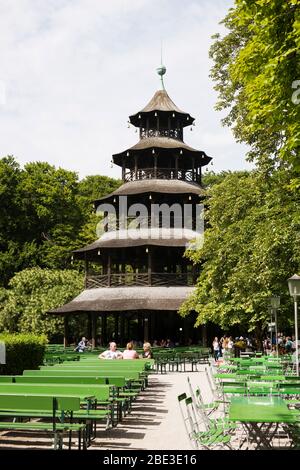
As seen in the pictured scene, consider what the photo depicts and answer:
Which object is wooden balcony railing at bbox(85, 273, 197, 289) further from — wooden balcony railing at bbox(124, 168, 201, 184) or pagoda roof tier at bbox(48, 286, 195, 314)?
wooden balcony railing at bbox(124, 168, 201, 184)

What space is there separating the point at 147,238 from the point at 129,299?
202 inches

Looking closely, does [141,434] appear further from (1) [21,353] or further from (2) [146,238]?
(2) [146,238]

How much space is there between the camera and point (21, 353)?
829 inches

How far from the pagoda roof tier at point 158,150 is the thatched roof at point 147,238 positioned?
6.78 m

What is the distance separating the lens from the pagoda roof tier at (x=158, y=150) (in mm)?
46188

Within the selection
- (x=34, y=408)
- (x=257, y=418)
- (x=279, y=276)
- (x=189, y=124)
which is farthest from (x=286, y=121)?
(x=189, y=124)

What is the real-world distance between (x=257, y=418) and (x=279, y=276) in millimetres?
15505

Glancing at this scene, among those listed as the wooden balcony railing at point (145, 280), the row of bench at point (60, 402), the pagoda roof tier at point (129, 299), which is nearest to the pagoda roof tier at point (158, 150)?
the wooden balcony railing at point (145, 280)

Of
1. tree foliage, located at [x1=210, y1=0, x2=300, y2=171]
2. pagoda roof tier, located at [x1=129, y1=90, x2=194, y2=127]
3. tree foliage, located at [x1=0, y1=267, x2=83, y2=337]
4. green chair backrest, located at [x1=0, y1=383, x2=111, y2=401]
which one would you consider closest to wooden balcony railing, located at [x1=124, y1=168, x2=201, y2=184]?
pagoda roof tier, located at [x1=129, y1=90, x2=194, y2=127]

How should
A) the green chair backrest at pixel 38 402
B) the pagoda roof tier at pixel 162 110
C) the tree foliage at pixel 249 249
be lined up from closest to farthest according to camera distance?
the green chair backrest at pixel 38 402 → the tree foliage at pixel 249 249 → the pagoda roof tier at pixel 162 110

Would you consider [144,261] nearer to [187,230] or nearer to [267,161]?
[187,230]

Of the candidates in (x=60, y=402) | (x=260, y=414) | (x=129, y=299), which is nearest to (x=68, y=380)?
(x=60, y=402)

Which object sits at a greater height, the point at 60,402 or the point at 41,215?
the point at 41,215

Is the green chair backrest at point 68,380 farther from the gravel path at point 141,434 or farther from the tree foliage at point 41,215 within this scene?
the tree foliage at point 41,215
